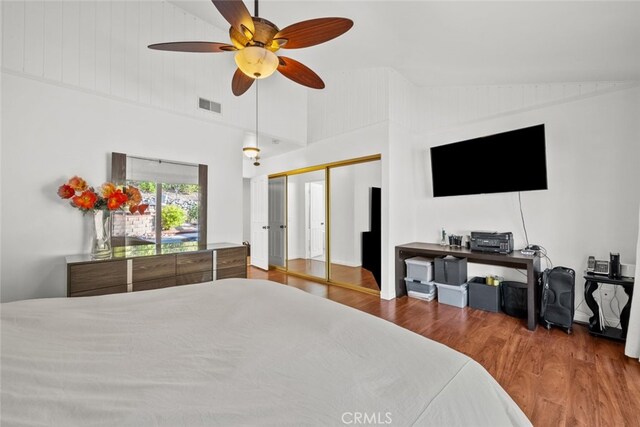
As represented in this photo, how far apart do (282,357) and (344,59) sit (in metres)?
3.90

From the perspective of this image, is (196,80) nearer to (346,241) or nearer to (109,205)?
(109,205)

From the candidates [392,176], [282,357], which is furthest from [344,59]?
[282,357]

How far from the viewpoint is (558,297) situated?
271cm

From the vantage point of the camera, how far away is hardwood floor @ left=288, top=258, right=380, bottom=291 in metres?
4.58

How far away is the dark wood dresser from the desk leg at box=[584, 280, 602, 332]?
12.0 ft

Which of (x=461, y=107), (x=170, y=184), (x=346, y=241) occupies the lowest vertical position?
(x=346, y=241)

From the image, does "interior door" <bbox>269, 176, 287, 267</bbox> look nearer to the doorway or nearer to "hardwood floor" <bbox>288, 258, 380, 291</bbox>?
the doorway

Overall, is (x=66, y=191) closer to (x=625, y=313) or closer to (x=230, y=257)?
(x=230, y=257)

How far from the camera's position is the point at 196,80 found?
11.0 feet

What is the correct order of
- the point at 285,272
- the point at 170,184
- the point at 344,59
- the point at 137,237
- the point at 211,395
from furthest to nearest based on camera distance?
1. the point at 285,272
2. the point at 344,59
3. the point at 170,184
4. the point at 137,237
5. the point at 211,395

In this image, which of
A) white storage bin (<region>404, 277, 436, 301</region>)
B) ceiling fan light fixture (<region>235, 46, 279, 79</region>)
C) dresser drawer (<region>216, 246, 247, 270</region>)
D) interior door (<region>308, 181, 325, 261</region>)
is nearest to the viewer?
ceiling fan light fixture (<region>235, 46, 279, 79</region>)

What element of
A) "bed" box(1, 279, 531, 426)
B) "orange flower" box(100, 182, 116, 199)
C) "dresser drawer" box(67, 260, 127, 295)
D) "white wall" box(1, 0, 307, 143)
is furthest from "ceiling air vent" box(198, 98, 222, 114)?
"bed" box(1, 279, 531, 426)

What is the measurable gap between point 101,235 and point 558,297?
4516 millimetres

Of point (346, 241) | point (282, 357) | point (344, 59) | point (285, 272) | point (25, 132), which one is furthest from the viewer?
point (346, 241)
